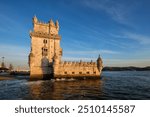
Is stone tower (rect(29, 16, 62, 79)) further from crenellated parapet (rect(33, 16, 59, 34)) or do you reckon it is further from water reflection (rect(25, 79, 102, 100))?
water reflection (rect(25, 79, 102, 100))

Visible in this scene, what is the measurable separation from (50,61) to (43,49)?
474 cm

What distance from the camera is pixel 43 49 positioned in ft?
178

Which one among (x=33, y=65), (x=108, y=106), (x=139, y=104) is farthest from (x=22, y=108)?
(x=33, y=65)

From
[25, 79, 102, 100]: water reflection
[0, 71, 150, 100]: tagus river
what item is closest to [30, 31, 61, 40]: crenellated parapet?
[0, 71, 150, 100]: tagus river

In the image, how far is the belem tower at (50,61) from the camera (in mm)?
52312

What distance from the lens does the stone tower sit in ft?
172

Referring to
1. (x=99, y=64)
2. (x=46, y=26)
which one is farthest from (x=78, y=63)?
(x=46, y=26)

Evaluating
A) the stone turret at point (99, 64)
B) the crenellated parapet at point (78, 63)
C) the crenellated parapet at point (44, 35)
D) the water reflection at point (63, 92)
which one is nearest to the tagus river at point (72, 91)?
the water reflection at point (63, 92)

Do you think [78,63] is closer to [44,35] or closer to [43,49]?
[43,49]

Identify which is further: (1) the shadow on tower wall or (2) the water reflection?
(1) the shadow on tower wall

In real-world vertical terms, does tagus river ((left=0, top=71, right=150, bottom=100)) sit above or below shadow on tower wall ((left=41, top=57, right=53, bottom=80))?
below

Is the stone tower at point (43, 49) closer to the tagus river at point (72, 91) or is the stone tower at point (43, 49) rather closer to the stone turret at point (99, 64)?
the stone turret at point (99, 64)

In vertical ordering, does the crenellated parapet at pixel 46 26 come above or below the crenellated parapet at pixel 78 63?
above

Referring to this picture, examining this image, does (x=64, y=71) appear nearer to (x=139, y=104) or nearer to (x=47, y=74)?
(x=47, y=74)
